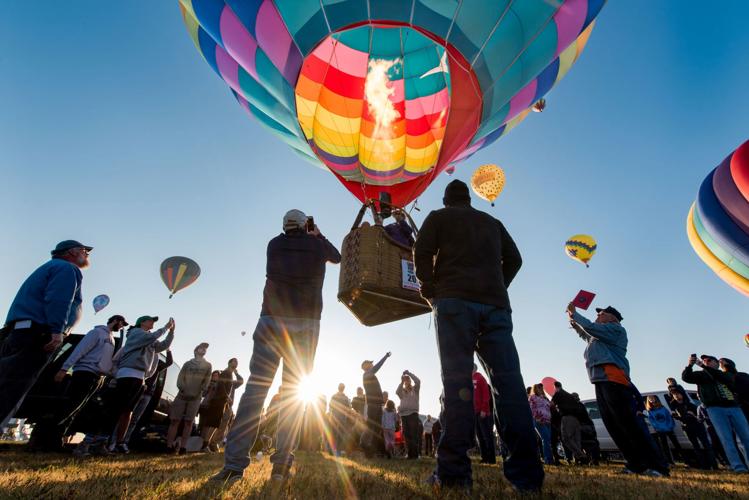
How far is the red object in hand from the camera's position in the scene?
4.59 meters

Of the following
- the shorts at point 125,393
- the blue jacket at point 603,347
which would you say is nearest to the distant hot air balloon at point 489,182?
the blue jacket at point 603,347

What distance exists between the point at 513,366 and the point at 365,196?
5.24 meters

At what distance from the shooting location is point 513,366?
2.50m

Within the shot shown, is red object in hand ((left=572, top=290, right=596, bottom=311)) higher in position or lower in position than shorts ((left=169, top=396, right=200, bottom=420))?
higher

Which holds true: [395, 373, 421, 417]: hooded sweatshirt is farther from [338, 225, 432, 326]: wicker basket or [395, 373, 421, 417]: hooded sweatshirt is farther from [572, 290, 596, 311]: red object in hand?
[572, 290, 596, 311]: red object in hand

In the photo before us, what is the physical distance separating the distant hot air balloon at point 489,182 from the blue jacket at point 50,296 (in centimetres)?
828

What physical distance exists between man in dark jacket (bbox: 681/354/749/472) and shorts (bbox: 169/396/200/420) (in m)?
7.59

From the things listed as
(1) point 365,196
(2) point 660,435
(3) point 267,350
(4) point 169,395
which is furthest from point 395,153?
(2) point 660,435

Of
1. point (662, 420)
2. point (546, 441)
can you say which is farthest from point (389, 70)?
point (662, 420)

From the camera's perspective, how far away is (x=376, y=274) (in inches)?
159

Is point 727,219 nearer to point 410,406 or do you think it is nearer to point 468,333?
point 410,406

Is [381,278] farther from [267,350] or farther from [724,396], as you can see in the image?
[724,396]

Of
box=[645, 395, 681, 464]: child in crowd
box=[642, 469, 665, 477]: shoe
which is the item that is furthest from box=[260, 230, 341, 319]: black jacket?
box=[645, 395, 681, 464]: child in crowd

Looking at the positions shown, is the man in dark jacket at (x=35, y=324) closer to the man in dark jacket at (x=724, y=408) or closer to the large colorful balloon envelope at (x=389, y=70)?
the large colorful balloon envelope at (x=389, y=70)
